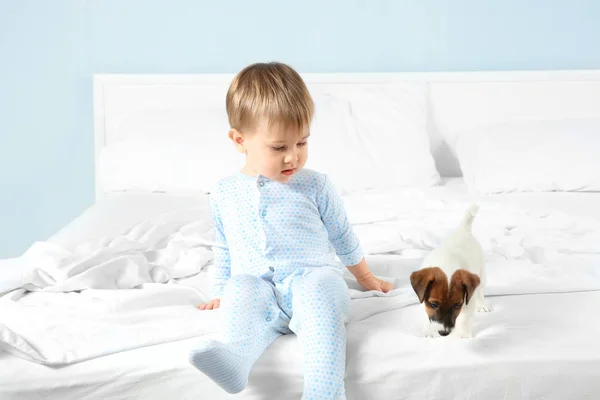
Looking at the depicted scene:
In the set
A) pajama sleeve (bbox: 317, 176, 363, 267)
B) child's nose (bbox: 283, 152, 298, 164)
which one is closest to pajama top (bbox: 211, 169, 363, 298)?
pajama sleeve (bbox: 317, 176, 363, 267)

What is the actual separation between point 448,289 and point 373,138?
160cm

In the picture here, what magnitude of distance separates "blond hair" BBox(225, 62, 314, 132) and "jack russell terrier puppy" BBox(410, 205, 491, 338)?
0.37 m

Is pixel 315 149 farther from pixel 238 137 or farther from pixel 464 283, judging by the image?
pixel 464 283

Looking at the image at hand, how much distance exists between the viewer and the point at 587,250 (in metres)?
1.85

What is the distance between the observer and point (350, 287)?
166 centimetres

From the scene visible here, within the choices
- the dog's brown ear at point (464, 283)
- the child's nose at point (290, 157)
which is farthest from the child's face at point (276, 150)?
the dog's brown ear at point (464, 283)

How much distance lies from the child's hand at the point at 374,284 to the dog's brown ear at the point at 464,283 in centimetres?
32

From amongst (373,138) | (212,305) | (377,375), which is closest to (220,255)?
(212,305)

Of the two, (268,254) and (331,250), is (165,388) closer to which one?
(268,254)

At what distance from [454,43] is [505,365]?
2.14 meters

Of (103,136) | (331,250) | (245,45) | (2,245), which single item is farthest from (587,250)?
(2,245)

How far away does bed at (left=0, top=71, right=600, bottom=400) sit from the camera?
130 cm

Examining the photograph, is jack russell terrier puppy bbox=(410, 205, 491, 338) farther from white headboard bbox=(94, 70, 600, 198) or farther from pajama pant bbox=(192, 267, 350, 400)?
white headboard bbox=(94, 70, 600, 198)

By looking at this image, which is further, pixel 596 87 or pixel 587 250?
pixel 596 87
